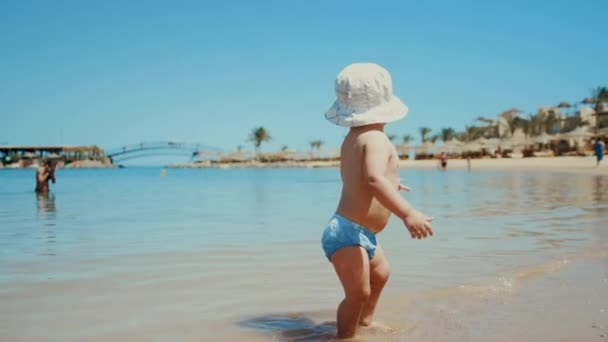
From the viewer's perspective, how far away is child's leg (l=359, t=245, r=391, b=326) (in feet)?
9.48

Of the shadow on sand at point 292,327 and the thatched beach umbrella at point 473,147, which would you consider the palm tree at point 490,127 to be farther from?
the shadow on sand at point 292,327

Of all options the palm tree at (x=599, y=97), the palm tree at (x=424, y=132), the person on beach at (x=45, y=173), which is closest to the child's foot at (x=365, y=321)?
the person on beach at (x=45, y=173)

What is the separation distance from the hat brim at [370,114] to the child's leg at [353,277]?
62 cm

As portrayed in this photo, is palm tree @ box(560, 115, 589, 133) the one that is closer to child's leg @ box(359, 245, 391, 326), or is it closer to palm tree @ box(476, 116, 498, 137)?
palm tree @ box(476, 116, 498, 137)

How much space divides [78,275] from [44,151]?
13213 centimetres

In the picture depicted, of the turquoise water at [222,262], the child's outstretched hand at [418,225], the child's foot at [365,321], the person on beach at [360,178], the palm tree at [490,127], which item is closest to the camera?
the child's outstretched hand at [418,225]

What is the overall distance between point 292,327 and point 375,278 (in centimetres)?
61

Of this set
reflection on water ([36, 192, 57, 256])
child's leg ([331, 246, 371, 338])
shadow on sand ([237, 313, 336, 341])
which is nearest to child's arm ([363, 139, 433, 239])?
child's leg ([331, 246, 371, 338])

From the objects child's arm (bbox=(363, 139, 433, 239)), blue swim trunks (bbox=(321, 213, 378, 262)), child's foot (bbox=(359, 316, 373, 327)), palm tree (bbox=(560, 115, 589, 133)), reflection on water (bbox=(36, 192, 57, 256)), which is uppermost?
palm tree (bbox=(560, 115, 589, 133))

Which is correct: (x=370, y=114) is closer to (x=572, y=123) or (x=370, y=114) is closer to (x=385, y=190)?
(x=385, y=190)

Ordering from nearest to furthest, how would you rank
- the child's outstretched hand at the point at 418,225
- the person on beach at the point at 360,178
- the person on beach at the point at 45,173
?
the child's outstretched hand at the point at 418,225
the person on beach at the point at 360,178
the person on beach at the point at 45,173

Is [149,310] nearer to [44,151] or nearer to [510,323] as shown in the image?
[510,323]

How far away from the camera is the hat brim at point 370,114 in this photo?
9.08ft

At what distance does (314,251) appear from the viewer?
603 centimetres
